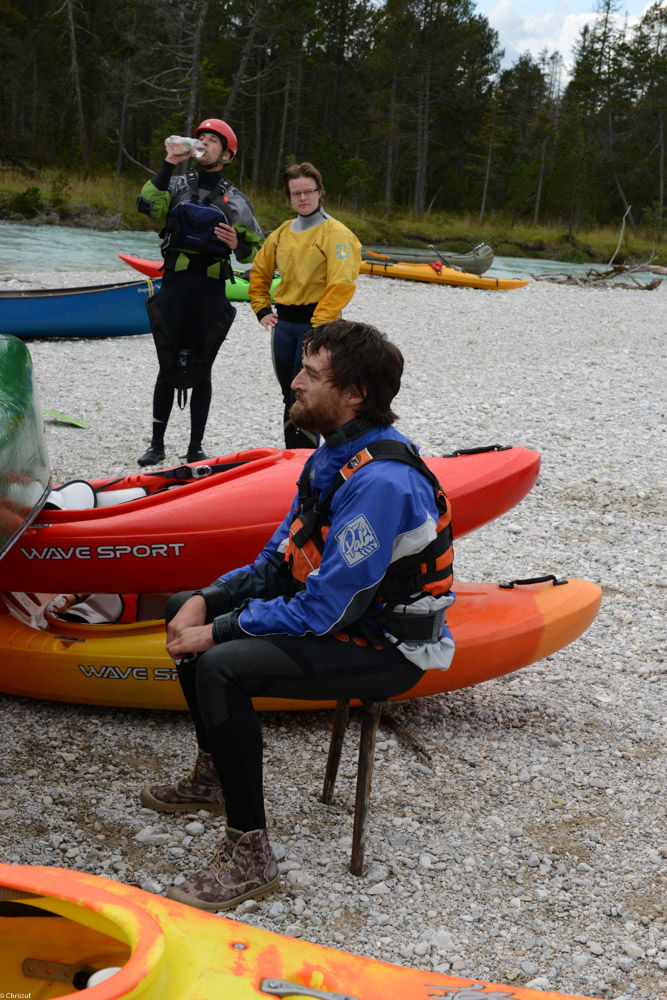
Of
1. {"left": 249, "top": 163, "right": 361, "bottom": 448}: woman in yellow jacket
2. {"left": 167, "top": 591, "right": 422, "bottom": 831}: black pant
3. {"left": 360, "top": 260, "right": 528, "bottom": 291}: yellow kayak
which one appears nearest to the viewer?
{"left": 167, "top": 591, "right": 422, "bottom": 831}: black pant

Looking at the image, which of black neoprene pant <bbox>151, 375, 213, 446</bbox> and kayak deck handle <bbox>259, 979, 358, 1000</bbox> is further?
black neoprene pant <bbox>151, 375, 213, 446</bbox>

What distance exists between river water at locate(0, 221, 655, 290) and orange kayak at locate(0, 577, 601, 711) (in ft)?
40.3

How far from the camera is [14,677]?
2.98m

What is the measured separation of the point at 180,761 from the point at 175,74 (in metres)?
36.0

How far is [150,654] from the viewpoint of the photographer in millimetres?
2898

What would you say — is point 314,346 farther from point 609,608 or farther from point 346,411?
point 609,608

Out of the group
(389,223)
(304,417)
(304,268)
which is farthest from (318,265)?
(389,223)

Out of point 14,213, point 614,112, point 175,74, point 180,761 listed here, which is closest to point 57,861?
point 180,761

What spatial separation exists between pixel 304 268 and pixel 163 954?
3617mm

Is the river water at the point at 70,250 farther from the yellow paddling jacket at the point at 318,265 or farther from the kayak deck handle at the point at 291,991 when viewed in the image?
the kayak deck handle at the point at 291,991

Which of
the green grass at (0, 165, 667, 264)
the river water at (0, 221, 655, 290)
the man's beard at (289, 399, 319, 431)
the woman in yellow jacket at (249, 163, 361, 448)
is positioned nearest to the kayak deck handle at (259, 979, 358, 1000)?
A: the man's beard at (289, 399, 319, 431)

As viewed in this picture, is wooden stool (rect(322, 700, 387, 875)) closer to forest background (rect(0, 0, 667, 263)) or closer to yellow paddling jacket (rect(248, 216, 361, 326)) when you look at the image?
yellow paddling jacket (rect(248, 216, 361, 326))

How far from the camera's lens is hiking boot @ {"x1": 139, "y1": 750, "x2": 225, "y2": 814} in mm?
2457

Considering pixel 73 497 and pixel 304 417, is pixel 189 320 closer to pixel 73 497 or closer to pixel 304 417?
pixel 73 497
